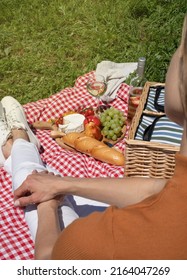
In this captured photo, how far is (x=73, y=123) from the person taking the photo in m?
2.87

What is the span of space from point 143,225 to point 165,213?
2.7 inches

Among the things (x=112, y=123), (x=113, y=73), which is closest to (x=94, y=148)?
(x=112, y=123)

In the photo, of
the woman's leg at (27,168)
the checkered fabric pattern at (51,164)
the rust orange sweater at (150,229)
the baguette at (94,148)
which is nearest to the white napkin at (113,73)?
the checkered fabric pattern at (51,164)

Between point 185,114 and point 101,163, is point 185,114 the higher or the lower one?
the higher one

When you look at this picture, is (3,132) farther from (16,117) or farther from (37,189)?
(37,189)

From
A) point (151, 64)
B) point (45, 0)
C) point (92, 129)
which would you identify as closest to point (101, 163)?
point (92, 129)

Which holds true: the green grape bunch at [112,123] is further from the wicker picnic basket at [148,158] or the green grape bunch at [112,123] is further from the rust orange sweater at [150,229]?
the rust orange sweater at [150,229]

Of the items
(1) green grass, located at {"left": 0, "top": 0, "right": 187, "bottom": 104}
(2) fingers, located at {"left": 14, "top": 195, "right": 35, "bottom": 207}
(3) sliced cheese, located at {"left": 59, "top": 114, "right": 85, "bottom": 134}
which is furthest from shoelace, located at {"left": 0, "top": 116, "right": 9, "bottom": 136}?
(1) green grass, located at {"left": 0, "top": 0, "right": 187, "bottom": 104}

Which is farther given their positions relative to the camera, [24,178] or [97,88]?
[97,88]

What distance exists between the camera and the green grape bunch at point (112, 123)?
2.79 m

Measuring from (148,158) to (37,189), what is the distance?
652 millimetres

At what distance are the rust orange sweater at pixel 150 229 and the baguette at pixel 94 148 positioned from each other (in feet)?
4.36

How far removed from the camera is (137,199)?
179cm
